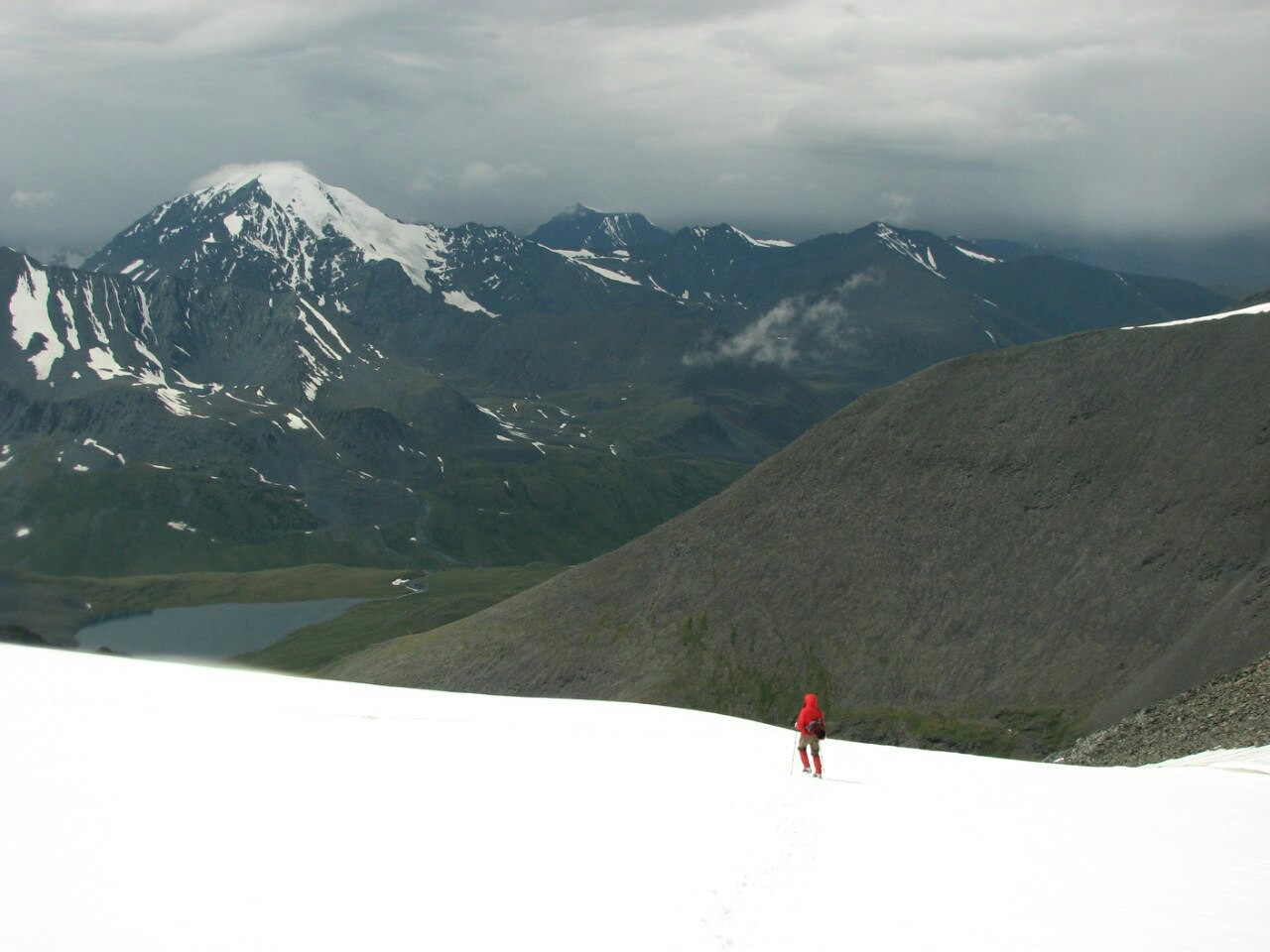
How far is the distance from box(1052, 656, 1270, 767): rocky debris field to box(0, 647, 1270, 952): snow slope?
1967 cm

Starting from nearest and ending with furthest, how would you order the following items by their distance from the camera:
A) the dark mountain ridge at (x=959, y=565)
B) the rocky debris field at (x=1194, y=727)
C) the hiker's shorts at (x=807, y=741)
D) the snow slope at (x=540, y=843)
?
the snow slope at (x=540, y=843)
the hiker's shorts at (x=807, y=741)
the rocky debris field at (x=1194, y=727)
the dark mountain ridge at (x=959, y=565)

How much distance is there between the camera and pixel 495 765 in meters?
24.2

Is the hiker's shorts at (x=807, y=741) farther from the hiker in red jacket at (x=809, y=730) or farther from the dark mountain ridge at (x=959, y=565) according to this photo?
the dark mountain ridge at (x=959, y=565)

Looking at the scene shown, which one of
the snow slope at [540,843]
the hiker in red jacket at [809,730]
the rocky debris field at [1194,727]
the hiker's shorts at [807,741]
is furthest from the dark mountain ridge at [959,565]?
the snow slope at [540,843]

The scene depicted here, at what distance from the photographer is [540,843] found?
61.9ft

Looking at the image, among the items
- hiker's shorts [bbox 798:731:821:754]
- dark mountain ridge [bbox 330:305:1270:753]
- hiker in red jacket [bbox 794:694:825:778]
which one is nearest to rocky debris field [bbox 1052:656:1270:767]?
dark mountain ridge [bbox 330:305:1270:753]

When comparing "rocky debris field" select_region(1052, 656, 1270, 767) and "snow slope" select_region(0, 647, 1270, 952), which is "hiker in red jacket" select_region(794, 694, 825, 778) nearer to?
"snow slope" select_region(0, 647, 1270, 952)

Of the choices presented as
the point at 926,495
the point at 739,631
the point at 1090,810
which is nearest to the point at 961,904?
the point at 1090,810

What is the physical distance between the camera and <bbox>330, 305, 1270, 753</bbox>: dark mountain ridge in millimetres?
95500

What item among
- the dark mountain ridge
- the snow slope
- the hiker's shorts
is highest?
the snow slope

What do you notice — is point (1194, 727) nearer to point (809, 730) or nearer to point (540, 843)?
point (809, 730)

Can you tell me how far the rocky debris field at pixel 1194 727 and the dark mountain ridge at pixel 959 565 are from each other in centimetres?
1900

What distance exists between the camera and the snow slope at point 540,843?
1528cm

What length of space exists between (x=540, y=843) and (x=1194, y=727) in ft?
144
